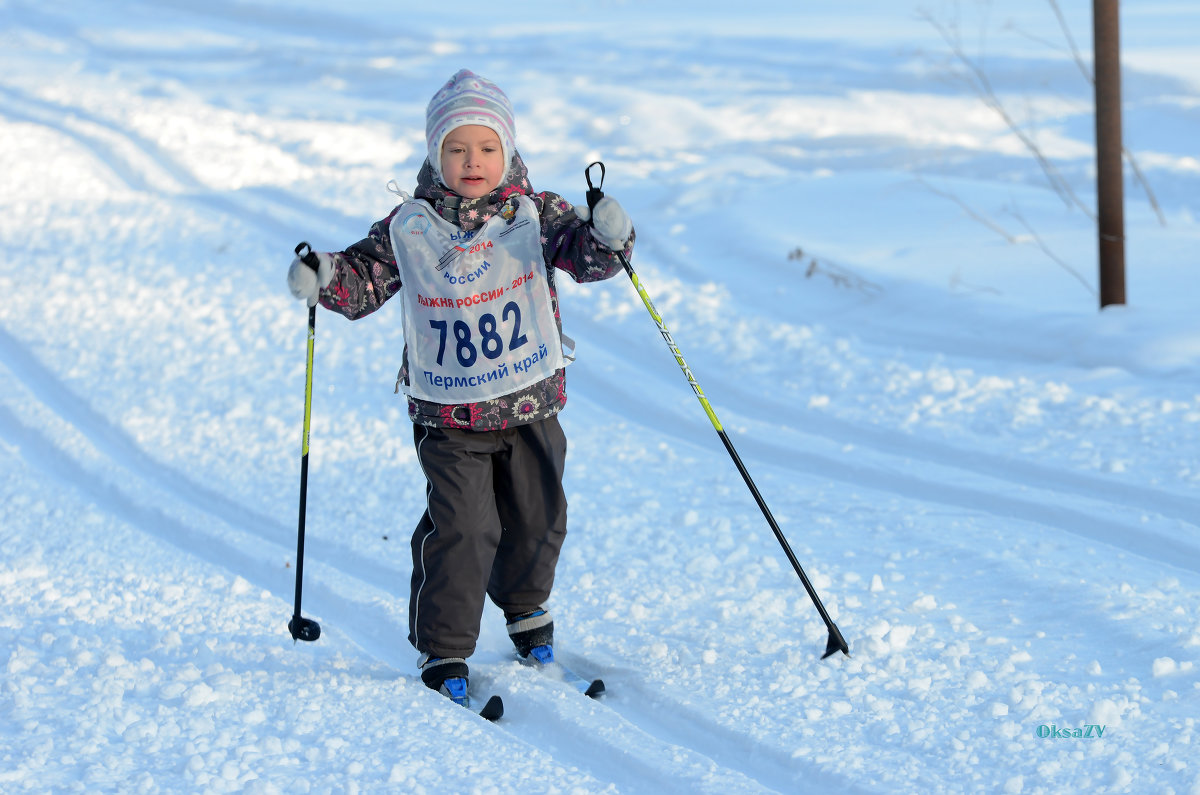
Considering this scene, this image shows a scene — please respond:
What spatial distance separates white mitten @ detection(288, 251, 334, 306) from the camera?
9.05 feet

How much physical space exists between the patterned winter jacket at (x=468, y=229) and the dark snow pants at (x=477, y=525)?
0.06 meters

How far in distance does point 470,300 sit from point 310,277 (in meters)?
0.38

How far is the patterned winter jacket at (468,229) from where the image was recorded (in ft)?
9.37

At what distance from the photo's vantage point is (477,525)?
2.93 meters

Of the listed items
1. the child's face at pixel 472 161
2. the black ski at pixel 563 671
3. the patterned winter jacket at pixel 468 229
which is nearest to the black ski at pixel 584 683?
the black ski at pixel 563 671

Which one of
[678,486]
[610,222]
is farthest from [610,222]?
[678,486]

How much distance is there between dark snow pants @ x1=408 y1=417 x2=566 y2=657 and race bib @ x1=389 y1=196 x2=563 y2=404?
0.51 ft

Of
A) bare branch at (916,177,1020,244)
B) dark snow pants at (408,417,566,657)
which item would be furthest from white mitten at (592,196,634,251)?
bare branch at (916,177,1020,244)

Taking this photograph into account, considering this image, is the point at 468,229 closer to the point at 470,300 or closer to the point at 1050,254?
the point at 470,300

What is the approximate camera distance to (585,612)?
337 cm

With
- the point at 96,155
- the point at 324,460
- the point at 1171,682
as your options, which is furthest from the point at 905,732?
the point at 96,155

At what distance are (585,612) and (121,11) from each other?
21127 millimetres

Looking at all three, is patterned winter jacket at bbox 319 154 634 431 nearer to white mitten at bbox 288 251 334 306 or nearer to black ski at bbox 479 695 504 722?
white mitten at bbox 288 251 334 306

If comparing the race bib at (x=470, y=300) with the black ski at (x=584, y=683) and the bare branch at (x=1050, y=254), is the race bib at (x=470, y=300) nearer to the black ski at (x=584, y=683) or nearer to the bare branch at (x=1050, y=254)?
the black ski at (x=584, y=683)
